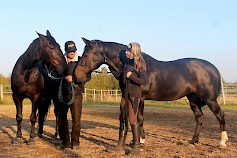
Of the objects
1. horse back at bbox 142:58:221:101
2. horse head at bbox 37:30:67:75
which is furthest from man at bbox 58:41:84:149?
horse back at bbox 142:58:221:101

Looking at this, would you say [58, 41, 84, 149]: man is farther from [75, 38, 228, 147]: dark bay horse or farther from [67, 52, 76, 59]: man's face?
[75, 38, 228, 147]: dark bay horse

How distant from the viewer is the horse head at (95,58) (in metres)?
5.79

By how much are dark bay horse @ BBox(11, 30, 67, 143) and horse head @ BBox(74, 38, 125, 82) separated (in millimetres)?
510

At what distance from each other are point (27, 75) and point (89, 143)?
1.98 meters

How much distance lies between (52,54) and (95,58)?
0.95 m

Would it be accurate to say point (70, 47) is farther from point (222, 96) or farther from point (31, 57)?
point (222, 96)

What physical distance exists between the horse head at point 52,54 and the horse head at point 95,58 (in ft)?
1.67

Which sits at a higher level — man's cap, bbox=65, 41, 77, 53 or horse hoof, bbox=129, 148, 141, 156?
man's cap, bbox=65, 41, 77, 53

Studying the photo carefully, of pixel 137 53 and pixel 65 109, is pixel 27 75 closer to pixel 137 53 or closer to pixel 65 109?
pixel 65 109

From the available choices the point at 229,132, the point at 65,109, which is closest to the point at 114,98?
the point at 229,132

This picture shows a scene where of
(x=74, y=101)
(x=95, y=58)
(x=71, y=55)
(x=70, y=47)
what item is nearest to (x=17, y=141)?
(x=74, y=101)

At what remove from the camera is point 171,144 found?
6.79 metres

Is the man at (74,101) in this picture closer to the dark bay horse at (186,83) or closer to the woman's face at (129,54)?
the dark bay horse at (186,83)

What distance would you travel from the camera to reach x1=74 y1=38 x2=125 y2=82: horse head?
5785 mm
